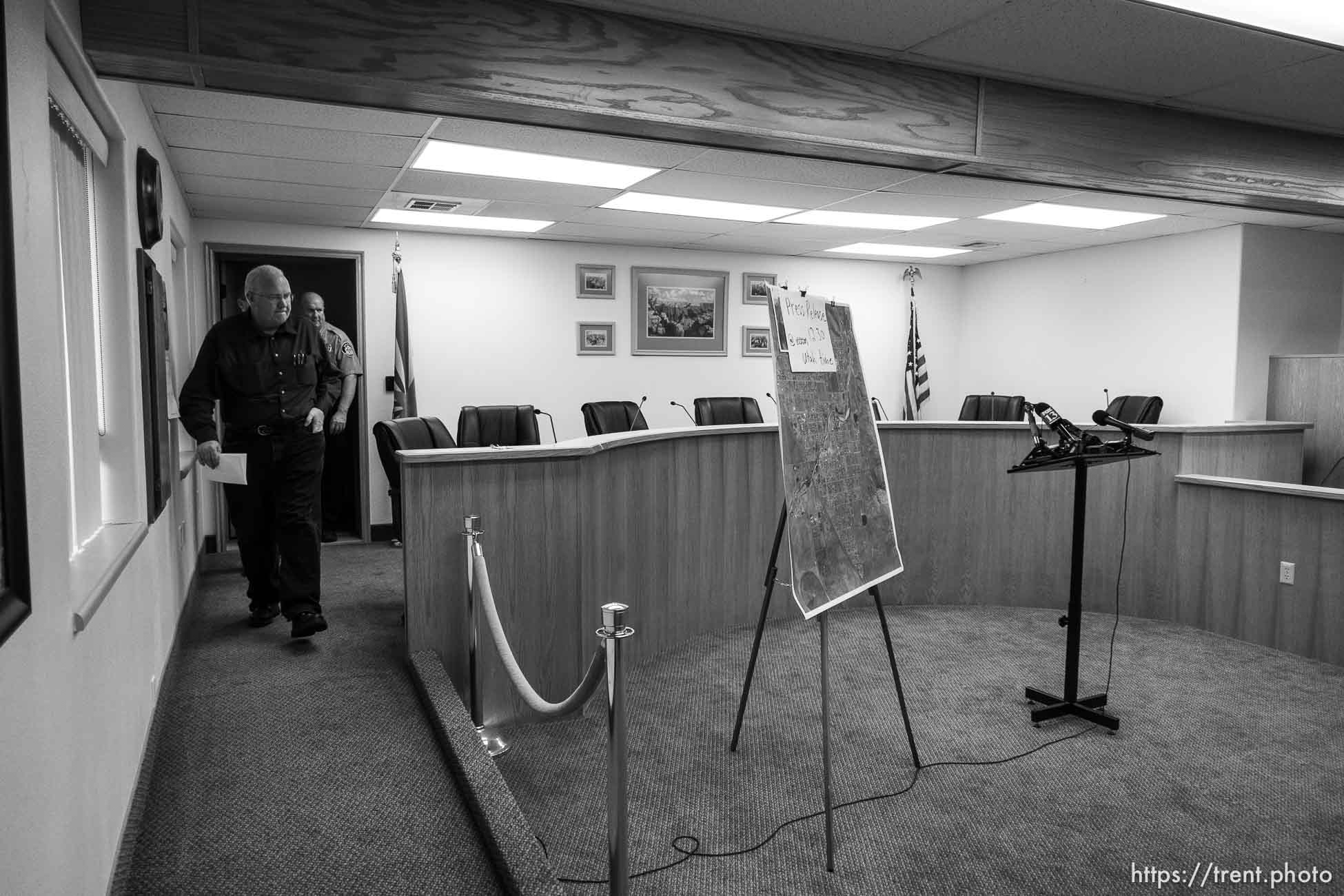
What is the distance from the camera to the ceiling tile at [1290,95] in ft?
11.3

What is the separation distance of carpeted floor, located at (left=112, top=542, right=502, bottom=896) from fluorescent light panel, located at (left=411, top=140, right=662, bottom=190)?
2421mm

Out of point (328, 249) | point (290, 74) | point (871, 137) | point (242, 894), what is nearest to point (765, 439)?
point (871, 137)

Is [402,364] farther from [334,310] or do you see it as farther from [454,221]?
[334,310]

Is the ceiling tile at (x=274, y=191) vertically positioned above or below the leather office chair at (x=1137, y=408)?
above

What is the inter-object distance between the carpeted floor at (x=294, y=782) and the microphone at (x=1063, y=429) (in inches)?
99.0

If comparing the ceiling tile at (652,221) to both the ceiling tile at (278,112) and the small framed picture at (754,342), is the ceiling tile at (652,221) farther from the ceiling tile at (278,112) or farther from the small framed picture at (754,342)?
the ceiling tile at (278,112)

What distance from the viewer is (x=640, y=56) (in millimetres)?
2934

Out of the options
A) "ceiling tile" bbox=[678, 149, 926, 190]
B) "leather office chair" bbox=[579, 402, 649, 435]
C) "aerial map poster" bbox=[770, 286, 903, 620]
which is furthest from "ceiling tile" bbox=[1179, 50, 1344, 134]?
"leather office chair" bbox=[579, 402, 649, 435]

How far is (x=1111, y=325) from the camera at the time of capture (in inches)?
300

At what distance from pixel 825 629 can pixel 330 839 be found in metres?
1.38

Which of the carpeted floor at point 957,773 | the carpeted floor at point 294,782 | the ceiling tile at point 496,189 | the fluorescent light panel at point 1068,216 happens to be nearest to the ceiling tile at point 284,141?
the ceiling tile at point 496,189

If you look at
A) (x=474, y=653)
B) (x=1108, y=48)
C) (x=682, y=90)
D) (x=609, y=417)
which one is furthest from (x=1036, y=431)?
(x=609, y=417)

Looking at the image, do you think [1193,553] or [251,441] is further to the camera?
[1193,553]

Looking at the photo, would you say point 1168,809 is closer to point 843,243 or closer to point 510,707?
point 510,707
